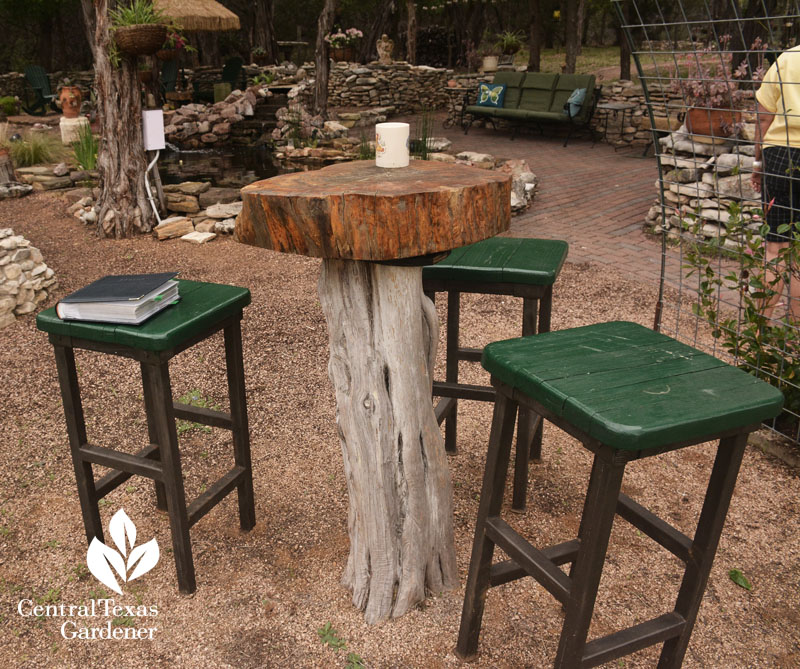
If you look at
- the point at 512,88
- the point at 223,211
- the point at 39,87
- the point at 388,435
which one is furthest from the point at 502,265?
the point at 39,87

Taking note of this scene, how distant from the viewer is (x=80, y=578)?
2.31 m

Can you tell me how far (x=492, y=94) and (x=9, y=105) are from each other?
11.5 meters

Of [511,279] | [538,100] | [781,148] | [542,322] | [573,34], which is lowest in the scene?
[542,322]

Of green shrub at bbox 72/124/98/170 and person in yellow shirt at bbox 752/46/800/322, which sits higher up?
person in yellow shirt at bbox 752/46/800/322

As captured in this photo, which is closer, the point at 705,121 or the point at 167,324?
the point at 167,324

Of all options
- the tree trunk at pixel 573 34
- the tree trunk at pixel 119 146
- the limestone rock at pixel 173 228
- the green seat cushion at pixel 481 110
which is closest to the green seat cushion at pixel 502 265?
the limestone rock at pixel 173 228

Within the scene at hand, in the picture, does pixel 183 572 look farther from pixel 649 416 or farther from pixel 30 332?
pixel 30 332

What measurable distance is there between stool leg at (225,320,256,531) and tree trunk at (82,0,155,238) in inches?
170

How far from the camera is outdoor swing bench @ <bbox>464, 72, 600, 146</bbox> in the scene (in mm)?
11180

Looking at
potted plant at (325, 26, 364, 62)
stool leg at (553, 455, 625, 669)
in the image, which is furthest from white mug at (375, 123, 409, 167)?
potted plant at (325, 26, 364, 62)

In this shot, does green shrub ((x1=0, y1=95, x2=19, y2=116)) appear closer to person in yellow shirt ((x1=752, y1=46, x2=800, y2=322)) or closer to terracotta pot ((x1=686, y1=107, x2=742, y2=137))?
terracotta pot ((x1=686, y1=107, x2=742, y2=137))

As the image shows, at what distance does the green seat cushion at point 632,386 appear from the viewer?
1.40 metres

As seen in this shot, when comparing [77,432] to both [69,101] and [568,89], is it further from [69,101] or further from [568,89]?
[69,101]

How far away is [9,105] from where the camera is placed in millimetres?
16094
